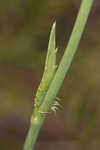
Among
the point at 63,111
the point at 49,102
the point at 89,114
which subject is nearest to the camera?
the point at 49,102

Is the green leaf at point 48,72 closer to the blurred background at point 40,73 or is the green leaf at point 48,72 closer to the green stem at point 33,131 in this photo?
the green stem at point 33,131

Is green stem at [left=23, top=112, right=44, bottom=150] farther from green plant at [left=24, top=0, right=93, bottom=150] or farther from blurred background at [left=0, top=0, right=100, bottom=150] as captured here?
blurred background at [left=0, top=0, right=100, bottom=150]

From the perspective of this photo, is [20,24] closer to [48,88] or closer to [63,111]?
[63,111]

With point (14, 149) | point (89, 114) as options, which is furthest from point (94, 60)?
point (14, 149)

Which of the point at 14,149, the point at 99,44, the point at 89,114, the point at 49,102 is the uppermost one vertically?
the point at 99,44

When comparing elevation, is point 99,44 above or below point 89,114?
above

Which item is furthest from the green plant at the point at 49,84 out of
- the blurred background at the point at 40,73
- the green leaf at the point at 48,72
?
the blurred background at the point at 40,73

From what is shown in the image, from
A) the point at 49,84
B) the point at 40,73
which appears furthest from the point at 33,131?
the point at 40,73

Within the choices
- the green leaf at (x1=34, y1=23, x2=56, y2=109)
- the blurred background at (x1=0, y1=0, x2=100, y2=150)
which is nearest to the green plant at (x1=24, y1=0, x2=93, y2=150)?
the green leaf at (x1=34, y1=23, x2=56, y2=109)
